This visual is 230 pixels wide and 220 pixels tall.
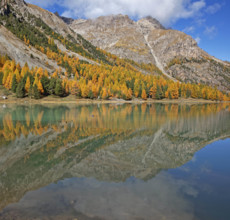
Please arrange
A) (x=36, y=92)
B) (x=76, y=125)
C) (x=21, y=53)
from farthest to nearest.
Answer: (x=21, y=53) < (x=36, y=92) < (x=76, y=125)

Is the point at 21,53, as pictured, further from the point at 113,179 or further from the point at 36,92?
the point at 113,179

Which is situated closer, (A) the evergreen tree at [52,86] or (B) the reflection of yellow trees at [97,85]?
(B) the reflection of yellow trees at [97,85]

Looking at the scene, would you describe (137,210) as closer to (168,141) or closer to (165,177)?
(165,177)

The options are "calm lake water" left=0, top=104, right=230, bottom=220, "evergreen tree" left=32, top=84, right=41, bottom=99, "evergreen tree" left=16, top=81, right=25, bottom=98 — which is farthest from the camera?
"evergreen tree" left=32, top=84, right=41, bottom=99

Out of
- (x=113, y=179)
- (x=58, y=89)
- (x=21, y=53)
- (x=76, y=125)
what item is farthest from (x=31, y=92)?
(x=113, y=179)

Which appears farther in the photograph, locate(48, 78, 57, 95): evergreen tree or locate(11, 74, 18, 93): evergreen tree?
locate(48, 78, 57, 95): evergreen tree

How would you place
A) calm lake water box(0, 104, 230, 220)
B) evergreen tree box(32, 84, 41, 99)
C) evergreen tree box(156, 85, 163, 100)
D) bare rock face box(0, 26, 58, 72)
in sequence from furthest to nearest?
evergreen tree box(156, 85, 163, 100) < bare rock face box(0, 26, 58, 72) < evergreen tree box(32, 84, 41, 99) < calm lake water box(0, 104, 230, 220)

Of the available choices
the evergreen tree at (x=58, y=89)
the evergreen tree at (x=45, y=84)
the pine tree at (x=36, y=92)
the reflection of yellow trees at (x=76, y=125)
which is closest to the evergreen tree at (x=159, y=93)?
the evergreen tree at (x=58, y=89)

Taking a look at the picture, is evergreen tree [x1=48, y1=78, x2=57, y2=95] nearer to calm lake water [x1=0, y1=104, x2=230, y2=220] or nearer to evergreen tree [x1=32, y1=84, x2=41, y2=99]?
evergreen tree [x1=32, y1=84, x2=41, y2=99]

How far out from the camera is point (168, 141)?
21.3 meters

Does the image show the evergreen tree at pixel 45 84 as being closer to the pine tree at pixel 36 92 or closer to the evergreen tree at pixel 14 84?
the pine tree at pixel 36 92

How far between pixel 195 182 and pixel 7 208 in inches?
375

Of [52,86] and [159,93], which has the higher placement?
[52,86]

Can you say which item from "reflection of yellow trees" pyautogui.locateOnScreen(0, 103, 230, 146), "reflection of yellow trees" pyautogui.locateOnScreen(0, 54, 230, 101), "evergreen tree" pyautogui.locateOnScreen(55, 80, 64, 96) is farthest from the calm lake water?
"reflection of yellow trees" pyautogui.locateOnScreen(0, 54, 230, 101)
